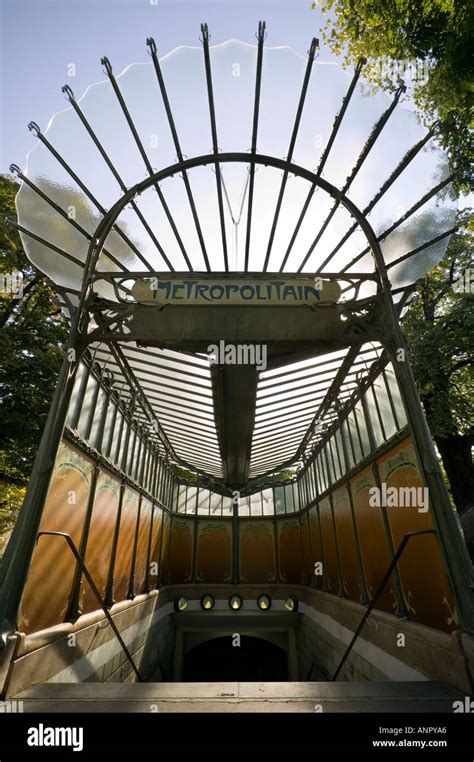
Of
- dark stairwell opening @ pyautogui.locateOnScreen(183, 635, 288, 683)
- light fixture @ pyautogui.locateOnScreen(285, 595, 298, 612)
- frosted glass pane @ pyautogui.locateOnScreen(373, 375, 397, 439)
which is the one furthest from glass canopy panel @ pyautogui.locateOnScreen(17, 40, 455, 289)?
dark stairwell opening @ pyautogui.locateOnScreen(183, 635, 288, 683)

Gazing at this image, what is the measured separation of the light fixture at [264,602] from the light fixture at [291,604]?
740 millimetres

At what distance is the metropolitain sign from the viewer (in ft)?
19.5

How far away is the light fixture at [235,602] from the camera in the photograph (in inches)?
645

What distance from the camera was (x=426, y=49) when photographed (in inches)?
183

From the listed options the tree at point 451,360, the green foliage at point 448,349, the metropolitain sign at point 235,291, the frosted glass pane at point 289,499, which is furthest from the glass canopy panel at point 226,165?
the frosted glass pane at point 289,499

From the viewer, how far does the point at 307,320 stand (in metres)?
5.93

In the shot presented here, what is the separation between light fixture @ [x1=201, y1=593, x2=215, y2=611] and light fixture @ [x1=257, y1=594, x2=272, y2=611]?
74.3 inches

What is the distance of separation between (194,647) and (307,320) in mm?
16405

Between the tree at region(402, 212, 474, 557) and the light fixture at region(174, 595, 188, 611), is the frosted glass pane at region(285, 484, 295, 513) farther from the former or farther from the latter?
the tree at region(402, 212, 474, 557)

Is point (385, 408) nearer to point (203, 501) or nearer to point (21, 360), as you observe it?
point (21, 360)

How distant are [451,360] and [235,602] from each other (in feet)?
41.8

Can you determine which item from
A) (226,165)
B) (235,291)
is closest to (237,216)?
(226,165)

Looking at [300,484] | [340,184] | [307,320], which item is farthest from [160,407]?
[300,484]
